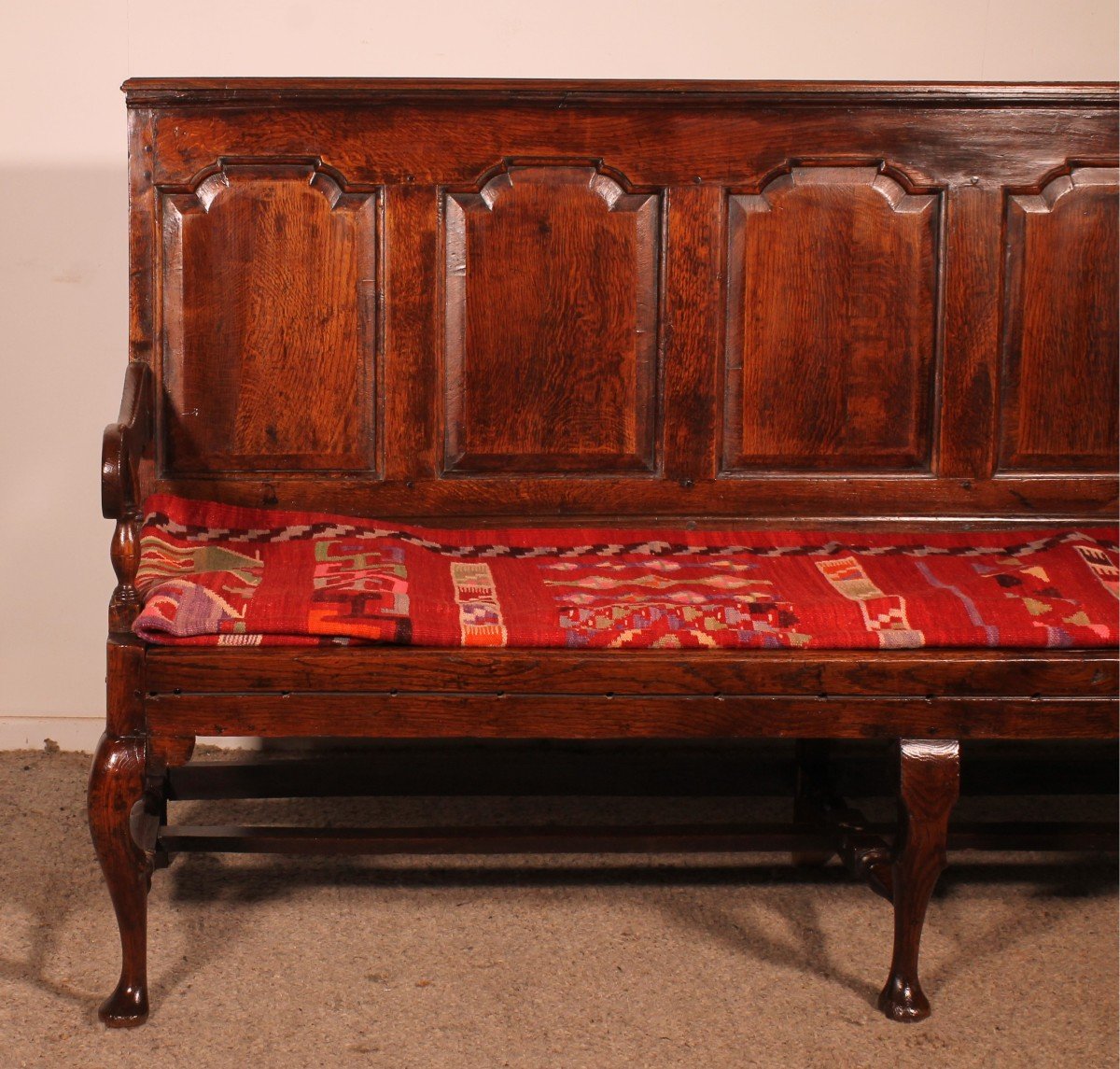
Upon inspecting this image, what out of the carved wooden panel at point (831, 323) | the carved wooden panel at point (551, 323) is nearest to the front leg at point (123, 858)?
the carved wooden panel at point (551, 323)

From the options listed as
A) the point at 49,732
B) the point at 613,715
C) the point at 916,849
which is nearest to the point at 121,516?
the point at 613,715

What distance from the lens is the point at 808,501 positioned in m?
2.74

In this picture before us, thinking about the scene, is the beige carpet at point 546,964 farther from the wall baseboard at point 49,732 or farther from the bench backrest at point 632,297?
the bench backrest at point 632,297

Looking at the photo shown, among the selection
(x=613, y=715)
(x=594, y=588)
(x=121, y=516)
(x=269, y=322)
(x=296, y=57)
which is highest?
(x=296, y=57)

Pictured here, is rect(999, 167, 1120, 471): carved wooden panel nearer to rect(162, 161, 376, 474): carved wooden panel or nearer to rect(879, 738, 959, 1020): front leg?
rect(879, 738, 959, 1020): front leg

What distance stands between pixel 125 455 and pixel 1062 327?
183 cm

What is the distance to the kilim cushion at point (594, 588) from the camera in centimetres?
209

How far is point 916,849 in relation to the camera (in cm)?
215

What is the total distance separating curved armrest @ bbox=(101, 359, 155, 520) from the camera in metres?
2.05

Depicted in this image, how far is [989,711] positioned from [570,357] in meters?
1.07

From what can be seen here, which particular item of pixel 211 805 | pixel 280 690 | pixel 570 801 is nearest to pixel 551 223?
pixel 280 690

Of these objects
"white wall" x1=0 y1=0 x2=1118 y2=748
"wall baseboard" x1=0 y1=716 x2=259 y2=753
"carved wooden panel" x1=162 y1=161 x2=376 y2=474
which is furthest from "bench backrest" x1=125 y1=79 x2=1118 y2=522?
"wall baseboard" x1=0 y1=716 x2=259 y2=753

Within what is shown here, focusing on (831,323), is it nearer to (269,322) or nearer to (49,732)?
(269,322)

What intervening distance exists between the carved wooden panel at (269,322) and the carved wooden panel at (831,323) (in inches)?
29.8
